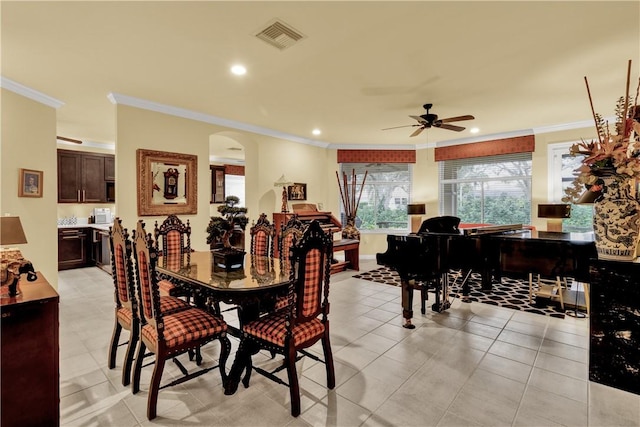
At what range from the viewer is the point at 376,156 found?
7.51 m

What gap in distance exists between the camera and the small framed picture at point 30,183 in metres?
3.76

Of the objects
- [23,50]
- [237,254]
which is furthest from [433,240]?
[23,50]

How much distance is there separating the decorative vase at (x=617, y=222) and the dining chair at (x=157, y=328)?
2.80 m

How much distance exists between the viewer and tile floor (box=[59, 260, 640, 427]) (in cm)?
194

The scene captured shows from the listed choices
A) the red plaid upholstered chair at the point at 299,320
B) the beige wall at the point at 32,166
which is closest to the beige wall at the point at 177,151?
the beige wall at the point at 32,166

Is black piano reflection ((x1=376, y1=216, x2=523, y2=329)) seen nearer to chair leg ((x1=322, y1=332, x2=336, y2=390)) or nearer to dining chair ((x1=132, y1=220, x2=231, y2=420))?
chair leg ((x1=322, y1=332, x2=336, y2=390))

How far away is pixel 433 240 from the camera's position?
3385 mm

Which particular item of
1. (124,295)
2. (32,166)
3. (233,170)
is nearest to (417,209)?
(233,170)

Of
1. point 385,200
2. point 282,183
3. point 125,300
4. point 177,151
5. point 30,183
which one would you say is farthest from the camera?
point 385,200

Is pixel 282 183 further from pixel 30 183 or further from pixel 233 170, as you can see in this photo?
pixel 233 170

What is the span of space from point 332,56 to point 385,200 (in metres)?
5.04

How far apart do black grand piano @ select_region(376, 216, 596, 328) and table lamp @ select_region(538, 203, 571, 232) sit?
1.77 metres

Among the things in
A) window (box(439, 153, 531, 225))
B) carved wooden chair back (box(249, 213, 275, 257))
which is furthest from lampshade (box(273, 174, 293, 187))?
window (box(439, 153, 531, 225))

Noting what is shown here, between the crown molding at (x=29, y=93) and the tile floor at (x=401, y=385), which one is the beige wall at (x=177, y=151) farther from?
the tile floor at (x=401, y=385)
